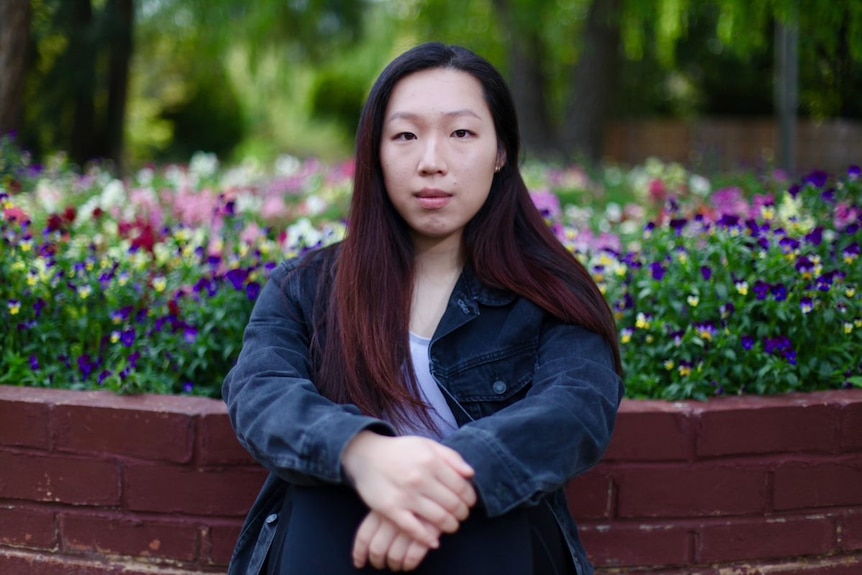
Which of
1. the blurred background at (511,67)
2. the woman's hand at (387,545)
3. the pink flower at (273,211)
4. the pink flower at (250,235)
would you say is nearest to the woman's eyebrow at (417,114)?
the woman's hand at (387,545)

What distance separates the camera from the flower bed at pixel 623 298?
2.51m

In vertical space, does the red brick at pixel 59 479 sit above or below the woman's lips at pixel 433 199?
below

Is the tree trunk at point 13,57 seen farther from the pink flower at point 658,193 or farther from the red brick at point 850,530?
the red brick at point 850,530

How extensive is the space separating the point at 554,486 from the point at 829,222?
1737 mm

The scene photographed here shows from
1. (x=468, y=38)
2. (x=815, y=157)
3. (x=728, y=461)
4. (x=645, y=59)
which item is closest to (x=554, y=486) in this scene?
(x=728, y=461)

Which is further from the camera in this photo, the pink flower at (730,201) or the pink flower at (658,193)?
the pink flower at (658,193)

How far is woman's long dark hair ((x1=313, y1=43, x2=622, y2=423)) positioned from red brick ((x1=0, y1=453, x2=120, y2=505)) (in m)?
0.73

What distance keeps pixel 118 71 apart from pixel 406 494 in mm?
7612

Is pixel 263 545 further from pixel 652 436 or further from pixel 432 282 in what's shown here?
pixel 652 436

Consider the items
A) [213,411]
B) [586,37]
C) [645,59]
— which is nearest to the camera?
[213,411]

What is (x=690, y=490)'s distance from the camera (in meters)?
2.31

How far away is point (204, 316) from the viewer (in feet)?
8.68

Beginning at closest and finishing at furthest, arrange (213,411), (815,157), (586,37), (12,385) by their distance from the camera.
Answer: (213,411)
(12,385)
(586,37)
(815,157)

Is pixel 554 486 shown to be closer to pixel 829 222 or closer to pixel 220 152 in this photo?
pixel 829 222
